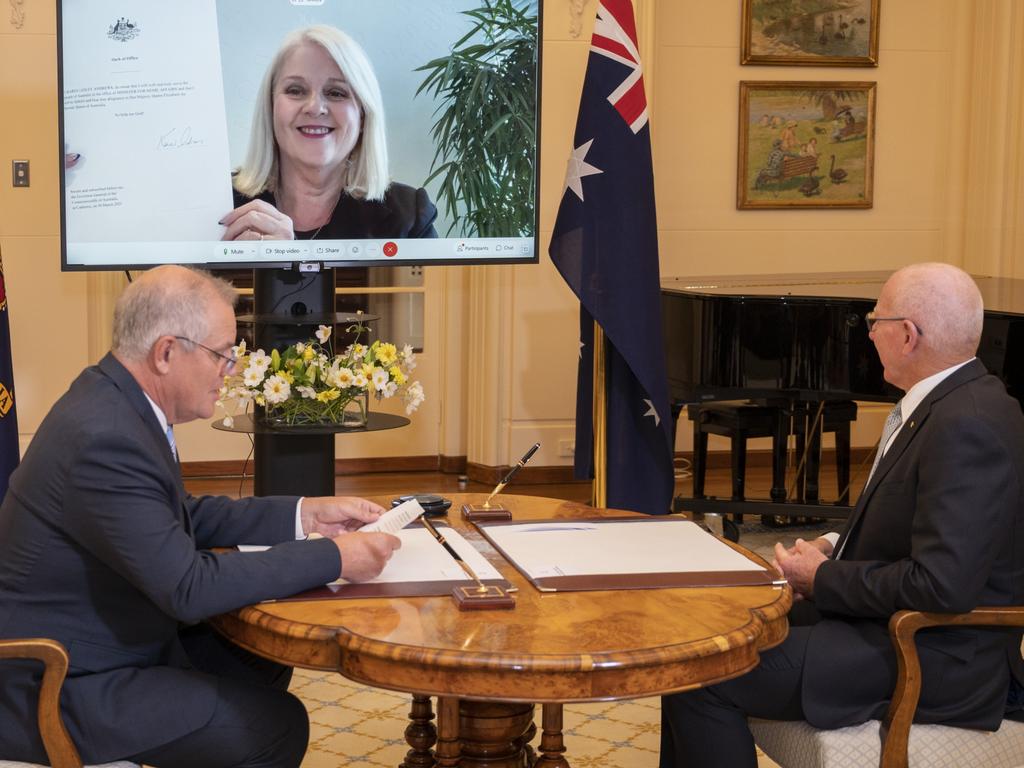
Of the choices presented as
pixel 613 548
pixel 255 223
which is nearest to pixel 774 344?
pixel 255 223

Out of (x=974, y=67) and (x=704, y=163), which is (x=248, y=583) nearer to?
(x=704, y=163)

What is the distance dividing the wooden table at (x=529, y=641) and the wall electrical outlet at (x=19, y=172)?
16.1ft

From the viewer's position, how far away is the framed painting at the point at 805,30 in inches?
304

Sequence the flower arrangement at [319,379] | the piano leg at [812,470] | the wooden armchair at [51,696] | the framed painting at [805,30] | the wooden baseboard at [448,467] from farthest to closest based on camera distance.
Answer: the framed painting at [805,30]
the wooden baseboard at [448,467]
the piano leg at [812,470]
the flower arrangement at [319,379]
the wooden armchair at [51,696]

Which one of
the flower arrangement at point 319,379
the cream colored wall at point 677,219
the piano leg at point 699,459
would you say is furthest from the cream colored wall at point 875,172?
the flower arrangement at point 319,379

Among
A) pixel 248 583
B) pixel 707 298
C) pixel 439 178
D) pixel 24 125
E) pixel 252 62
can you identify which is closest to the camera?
pixel 248 583

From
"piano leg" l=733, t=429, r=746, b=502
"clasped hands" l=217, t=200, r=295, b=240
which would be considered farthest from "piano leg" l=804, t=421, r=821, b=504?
"clasped hands" l=217, t=200, r=295, b=240

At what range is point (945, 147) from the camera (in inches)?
322

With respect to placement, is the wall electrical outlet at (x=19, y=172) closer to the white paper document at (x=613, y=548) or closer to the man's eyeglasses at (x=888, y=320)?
the white paper document at (x=613, y=548)

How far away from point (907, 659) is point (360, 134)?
291 centimetres

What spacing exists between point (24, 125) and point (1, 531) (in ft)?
15.7

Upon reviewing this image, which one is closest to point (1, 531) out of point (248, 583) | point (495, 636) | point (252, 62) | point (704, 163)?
point (248, 583)

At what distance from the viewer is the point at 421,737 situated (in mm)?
3145
